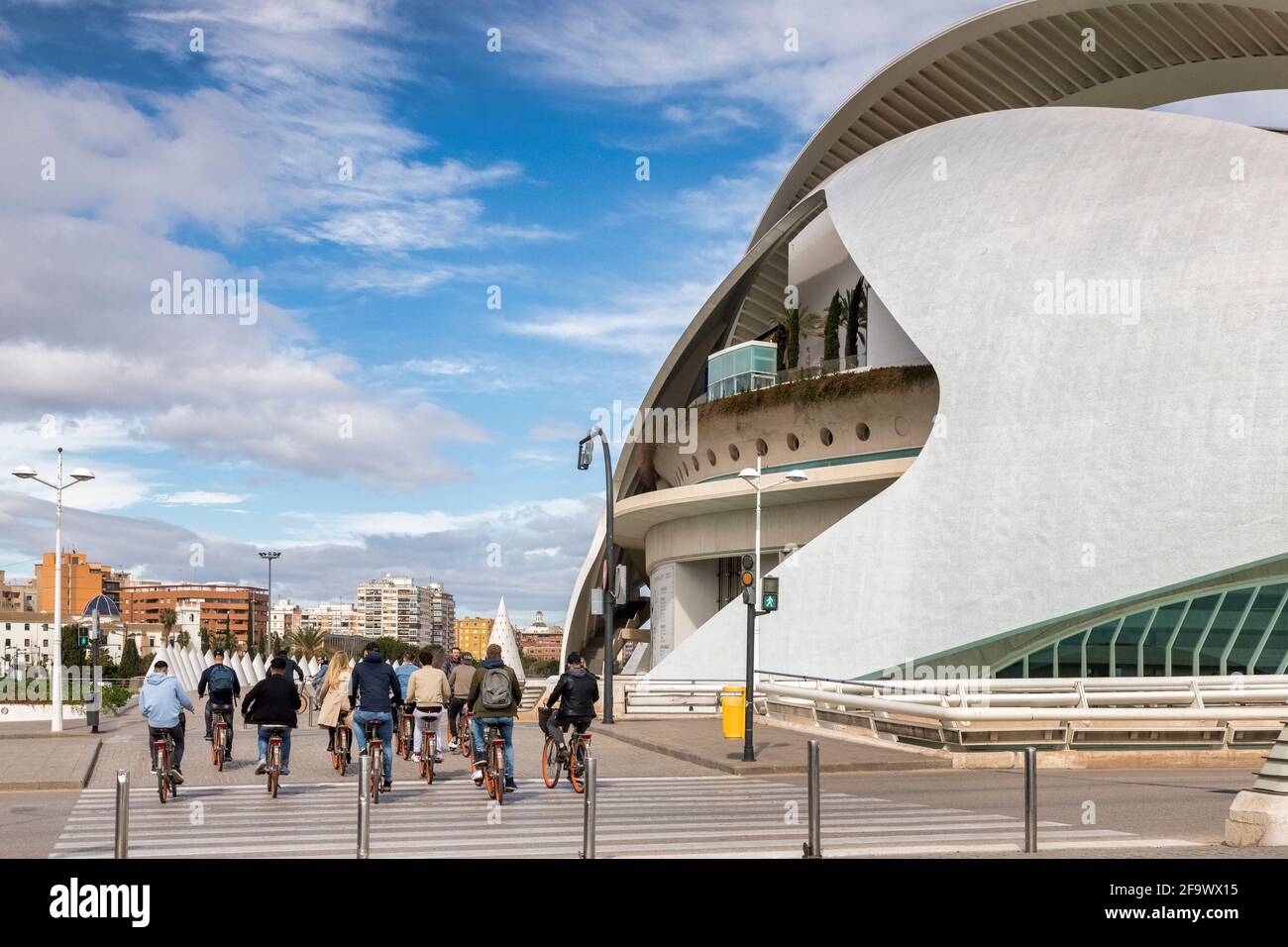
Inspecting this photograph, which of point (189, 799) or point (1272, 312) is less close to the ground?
point (1272, 312)

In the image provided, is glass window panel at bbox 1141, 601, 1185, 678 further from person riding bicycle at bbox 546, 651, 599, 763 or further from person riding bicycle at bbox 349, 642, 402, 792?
person riding bicycle at bbox 349, 642, 402, 792

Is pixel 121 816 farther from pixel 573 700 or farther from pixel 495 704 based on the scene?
pixel 573 700

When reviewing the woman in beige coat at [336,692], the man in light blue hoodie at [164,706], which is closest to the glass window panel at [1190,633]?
the woman in beige coat at [336,692]

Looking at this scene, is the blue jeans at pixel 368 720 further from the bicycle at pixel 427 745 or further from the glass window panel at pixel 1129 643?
the glass window panel at pixel 1129 643

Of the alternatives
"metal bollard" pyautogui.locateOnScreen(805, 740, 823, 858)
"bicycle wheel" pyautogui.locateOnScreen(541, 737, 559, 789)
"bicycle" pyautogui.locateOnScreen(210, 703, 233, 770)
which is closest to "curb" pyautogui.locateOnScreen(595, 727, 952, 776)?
"bicycle wheel" pyautogui.locateOnScreen(541, 737, 559, 789)

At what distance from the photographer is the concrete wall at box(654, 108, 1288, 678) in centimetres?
2678

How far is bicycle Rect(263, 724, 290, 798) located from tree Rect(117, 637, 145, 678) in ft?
218

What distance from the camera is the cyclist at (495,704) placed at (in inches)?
603

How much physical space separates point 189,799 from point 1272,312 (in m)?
22.3

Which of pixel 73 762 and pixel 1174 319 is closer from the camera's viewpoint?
pixel 73 762


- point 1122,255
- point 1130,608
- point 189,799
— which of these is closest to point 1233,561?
point 1130,608

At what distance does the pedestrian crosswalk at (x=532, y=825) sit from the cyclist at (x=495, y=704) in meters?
0.50

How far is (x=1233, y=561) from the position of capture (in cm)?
2606

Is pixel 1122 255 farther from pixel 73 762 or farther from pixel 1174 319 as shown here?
pixel 73 762
